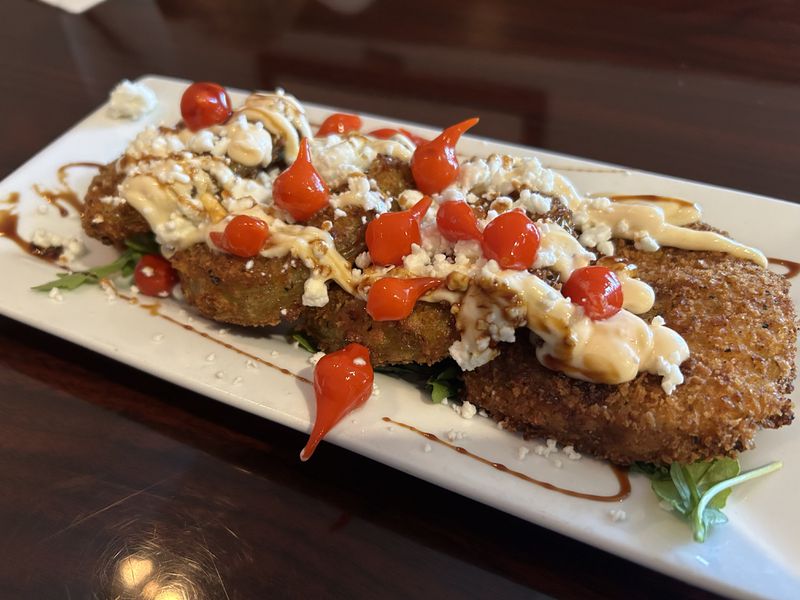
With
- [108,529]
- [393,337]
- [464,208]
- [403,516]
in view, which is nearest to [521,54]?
[464,208]

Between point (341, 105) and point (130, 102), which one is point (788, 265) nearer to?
point (341, 105)

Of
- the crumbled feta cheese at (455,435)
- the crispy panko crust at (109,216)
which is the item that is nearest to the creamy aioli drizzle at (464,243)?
the crispy panko crust at (109,216)

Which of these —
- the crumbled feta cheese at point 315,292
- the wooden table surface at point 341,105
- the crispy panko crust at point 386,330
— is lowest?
the wooden table surface at point 341,105

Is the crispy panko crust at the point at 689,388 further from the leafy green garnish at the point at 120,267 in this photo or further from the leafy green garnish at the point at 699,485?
the leafy green garnish at the point at 120,267

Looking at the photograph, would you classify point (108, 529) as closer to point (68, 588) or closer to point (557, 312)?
point (68, 588)

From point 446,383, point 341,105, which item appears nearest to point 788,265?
point 446,383
